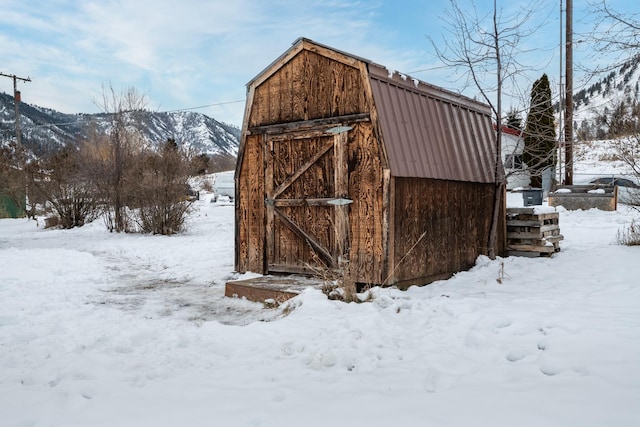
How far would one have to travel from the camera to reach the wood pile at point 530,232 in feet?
29.5

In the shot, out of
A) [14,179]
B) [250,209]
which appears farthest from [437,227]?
[14,179]

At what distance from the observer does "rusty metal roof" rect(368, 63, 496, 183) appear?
656cm

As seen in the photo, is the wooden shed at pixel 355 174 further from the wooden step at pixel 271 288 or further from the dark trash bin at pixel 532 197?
the dark trash bin at pixel 532 197

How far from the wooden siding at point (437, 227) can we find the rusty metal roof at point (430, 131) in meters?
0.22

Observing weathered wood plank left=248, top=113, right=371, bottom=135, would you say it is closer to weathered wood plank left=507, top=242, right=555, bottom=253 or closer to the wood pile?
the wood pile

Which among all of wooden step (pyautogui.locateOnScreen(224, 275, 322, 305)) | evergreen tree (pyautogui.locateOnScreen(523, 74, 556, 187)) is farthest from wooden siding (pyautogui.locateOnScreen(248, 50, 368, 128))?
evergreen tree (pyautogui.locateOnScreen(523, 74, 556, 187))

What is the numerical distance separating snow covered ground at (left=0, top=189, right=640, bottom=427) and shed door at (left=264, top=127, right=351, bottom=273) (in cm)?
123

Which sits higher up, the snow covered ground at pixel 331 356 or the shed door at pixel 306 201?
the shed door at pixel 306 201

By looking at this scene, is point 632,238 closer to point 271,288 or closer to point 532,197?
point 271,288

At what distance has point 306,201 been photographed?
23.7 feet

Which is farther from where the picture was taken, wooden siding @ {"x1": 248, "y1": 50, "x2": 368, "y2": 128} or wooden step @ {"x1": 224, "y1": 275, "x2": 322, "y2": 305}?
wooden siding @ {"x1": 248, "y1": 50, "x2": 368, "y2": 128}

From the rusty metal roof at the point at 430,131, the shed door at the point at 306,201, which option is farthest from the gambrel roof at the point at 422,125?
the shed door at the point at 306,201

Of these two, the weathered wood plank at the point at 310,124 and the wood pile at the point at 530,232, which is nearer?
the weathered wood plank at the point at 310,124

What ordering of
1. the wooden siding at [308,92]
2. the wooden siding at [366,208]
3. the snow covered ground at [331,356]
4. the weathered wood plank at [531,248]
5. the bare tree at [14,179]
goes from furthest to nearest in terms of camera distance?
the bare tree at [14,179]
the weathered wood plank at [531,248]
the wooden siding at [308,92]
the wooden siding at [366,208]
the snow covered ground at [331,356]
